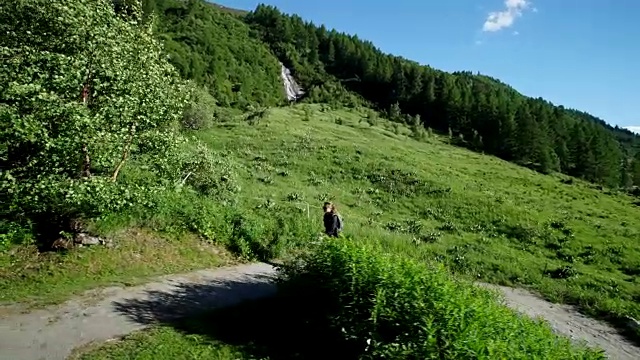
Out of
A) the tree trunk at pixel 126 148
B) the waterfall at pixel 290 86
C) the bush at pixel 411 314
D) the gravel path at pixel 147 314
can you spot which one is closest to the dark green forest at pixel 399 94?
the waterfall at pixel 290 86

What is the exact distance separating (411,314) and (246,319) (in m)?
6.61

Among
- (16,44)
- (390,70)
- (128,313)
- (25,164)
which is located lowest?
(128,313)

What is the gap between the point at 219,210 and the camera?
74.2 feet

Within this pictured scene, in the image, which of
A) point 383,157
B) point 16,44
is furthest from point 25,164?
point 383,157

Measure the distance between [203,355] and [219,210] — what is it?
37.3 feet

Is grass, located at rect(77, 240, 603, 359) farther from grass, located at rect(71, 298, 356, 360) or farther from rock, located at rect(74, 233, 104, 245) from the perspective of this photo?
rock, located at rect(74, 233, 104, 245)

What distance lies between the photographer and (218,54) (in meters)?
151

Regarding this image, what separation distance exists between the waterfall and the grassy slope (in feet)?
275

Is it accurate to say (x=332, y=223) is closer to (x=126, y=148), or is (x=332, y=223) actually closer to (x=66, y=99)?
(x=126, y=148)

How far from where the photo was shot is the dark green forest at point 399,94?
109875mm

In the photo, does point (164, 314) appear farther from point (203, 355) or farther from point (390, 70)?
point (390, 70)

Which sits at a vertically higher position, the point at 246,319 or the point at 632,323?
the point at 632,323

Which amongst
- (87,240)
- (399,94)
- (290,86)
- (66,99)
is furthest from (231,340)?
(290,86)

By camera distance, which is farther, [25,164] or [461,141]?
[461,141]
